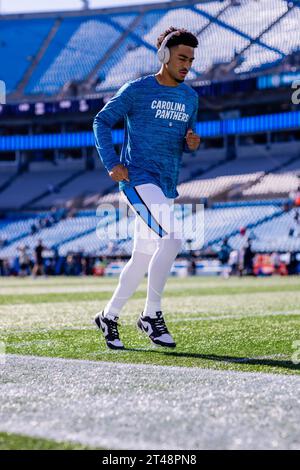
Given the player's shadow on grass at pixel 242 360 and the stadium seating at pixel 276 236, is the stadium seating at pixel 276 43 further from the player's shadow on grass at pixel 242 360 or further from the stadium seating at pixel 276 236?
the player's shadow on grass at pixel 242 360

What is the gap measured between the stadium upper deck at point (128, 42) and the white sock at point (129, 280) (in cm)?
3075

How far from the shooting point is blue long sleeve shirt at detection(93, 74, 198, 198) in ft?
14.4

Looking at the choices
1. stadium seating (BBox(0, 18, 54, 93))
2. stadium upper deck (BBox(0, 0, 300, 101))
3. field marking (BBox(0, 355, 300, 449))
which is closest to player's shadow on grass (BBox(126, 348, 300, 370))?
field marking (BBox(0, 355, 300, 449))

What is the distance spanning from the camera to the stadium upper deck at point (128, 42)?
35656mm

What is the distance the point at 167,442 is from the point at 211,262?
26.1m

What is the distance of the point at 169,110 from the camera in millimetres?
4477

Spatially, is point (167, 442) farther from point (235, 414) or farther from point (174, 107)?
point (174, 107)

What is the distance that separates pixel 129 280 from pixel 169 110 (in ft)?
3.29

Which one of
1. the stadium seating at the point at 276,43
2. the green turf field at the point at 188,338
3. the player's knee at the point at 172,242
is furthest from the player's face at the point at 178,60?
the stadium seating at the point at 276,43

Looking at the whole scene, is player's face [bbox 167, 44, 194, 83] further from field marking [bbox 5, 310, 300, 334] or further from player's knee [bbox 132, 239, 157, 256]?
field marking [bbox 5, 310, 300, 334]

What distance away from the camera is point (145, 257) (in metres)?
4.49

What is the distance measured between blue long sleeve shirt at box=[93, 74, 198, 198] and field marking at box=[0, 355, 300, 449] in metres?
1.35

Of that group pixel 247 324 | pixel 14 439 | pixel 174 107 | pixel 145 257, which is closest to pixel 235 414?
pixel 14 439

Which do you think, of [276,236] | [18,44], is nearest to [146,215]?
[276,236]
